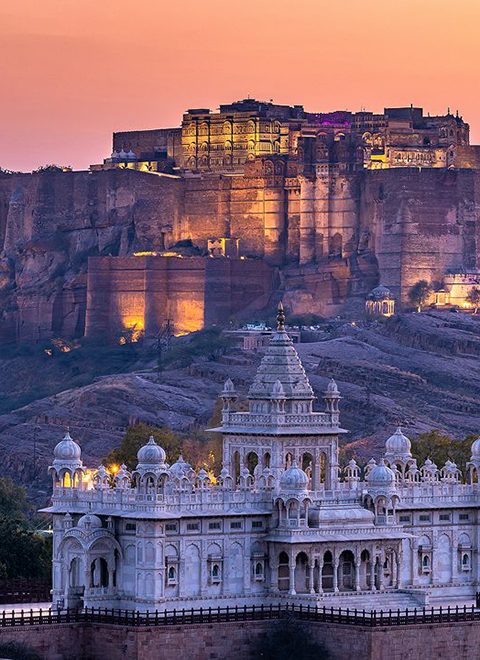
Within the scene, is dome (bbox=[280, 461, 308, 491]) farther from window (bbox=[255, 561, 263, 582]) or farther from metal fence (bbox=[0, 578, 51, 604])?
metal fence (bbox=[0, 578, 51, 604])

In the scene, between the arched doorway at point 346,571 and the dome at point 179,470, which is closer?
the dome at point 179,470

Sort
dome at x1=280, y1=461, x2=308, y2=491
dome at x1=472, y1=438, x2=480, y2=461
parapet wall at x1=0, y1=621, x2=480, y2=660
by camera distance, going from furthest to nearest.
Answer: dome at x1=472, y1=438, x2=480, y2=461
dome at x1=280, y1=461, x2=308, y2=491
parapet wall at x1=0, y1=621, x2=480, y2=660

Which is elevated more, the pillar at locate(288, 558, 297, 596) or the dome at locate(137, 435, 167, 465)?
the dome at locate(137, 435, 167, 465)

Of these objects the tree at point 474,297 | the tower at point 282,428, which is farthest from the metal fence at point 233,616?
the tree at point 474,297

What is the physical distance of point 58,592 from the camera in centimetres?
10288

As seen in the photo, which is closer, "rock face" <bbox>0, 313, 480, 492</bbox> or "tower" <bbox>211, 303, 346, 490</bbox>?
"tower" <bbox>211, 303, 346, 490</bbox>

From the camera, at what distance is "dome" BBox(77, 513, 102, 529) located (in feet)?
335

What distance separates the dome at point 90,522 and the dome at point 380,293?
307 ft

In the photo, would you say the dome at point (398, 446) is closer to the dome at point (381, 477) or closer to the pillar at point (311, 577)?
the dome at point (381, 477)

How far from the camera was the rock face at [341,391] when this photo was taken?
166000 millimetres

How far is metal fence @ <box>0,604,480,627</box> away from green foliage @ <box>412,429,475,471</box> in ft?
85.5

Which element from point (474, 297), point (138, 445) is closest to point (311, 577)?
point (138, 445)

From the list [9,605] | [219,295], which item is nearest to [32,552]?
[9,605]

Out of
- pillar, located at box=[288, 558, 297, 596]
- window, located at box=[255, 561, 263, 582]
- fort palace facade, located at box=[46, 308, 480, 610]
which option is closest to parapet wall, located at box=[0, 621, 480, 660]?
fort palace facade, located at box=[46, 308, 480, 610]
